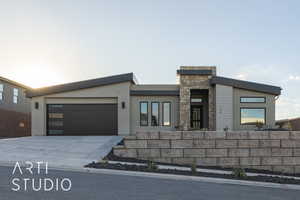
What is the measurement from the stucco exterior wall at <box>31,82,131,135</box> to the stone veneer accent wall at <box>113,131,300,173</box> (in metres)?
6.32

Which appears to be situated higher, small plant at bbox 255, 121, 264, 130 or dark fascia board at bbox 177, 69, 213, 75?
dark fascia board at bbox 177, 69, 213, 75

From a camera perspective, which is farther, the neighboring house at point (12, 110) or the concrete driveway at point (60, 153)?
the neighboring house at point (12, 110)

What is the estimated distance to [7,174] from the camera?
7.07 meters

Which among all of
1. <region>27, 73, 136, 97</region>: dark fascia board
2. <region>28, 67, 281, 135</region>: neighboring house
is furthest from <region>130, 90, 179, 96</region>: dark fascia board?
<region>27, 73, 136, 97</region>: dark fascia board

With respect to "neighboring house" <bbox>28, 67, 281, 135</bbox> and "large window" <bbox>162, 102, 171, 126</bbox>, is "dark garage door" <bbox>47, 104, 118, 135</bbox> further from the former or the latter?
"large window" <bbox>162, 102, 171, 126</bbox>

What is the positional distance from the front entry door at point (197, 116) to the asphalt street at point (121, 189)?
1121 centimetres

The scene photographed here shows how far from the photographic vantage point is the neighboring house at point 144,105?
16.4 m

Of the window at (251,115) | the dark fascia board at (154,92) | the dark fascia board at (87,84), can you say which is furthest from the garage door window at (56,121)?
the window at (251,115)

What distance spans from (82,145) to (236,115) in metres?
10.0

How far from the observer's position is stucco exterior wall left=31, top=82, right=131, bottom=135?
16578mm

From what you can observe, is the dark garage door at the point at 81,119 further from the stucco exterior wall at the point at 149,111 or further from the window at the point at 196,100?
the window at the point at 196,100

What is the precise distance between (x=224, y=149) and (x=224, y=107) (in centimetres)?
646

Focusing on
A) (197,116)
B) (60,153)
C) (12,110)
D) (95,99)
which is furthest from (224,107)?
(12,110)

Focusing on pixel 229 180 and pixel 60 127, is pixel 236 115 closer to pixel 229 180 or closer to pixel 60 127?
pixel 229 180
